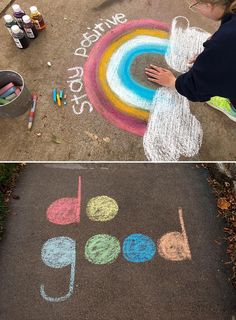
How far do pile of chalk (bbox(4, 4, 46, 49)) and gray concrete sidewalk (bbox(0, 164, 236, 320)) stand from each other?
1.32 meters

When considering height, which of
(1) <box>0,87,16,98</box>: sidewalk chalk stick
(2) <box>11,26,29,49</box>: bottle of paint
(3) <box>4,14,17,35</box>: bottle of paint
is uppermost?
(3) <box>4,14,17,35</box>: bottle of paint

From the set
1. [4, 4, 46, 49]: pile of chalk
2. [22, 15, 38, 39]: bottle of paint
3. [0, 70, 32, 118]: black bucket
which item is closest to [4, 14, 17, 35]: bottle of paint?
[4, 4, 46, 49]: pile of chalk

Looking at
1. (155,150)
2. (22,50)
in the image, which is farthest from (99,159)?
(22,50)

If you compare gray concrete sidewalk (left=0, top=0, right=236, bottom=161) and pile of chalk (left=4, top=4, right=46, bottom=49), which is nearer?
gray concrete sidewalk (left=0, top=0, right=236, bottom=161)

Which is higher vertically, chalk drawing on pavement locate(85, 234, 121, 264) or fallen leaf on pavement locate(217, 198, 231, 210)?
fallen leaf on pavement locate(217, 198, 231, 210)

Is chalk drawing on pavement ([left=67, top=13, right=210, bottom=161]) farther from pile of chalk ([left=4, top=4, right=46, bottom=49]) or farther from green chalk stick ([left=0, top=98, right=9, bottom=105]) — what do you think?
green chalk stick ([left=0, top=98, right=9, bottom=105])

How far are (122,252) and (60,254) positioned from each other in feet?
1.93

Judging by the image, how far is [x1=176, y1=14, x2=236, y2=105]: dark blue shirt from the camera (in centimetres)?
199

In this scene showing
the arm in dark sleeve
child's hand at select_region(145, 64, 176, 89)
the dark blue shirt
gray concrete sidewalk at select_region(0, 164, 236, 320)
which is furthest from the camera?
child's hand at select_region(145, 64, 176, 89)

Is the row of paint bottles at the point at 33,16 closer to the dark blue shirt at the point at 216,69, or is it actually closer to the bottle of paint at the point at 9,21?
the bottle of paint at the point at 9,21

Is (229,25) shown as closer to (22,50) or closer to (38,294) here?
(22,50)

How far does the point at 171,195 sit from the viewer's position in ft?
11.1

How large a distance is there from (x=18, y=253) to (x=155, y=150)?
64.6 inches

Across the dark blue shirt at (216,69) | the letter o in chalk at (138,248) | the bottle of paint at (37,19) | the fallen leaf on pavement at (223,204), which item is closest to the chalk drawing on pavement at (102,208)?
the letter o in chalk at (138,248)
